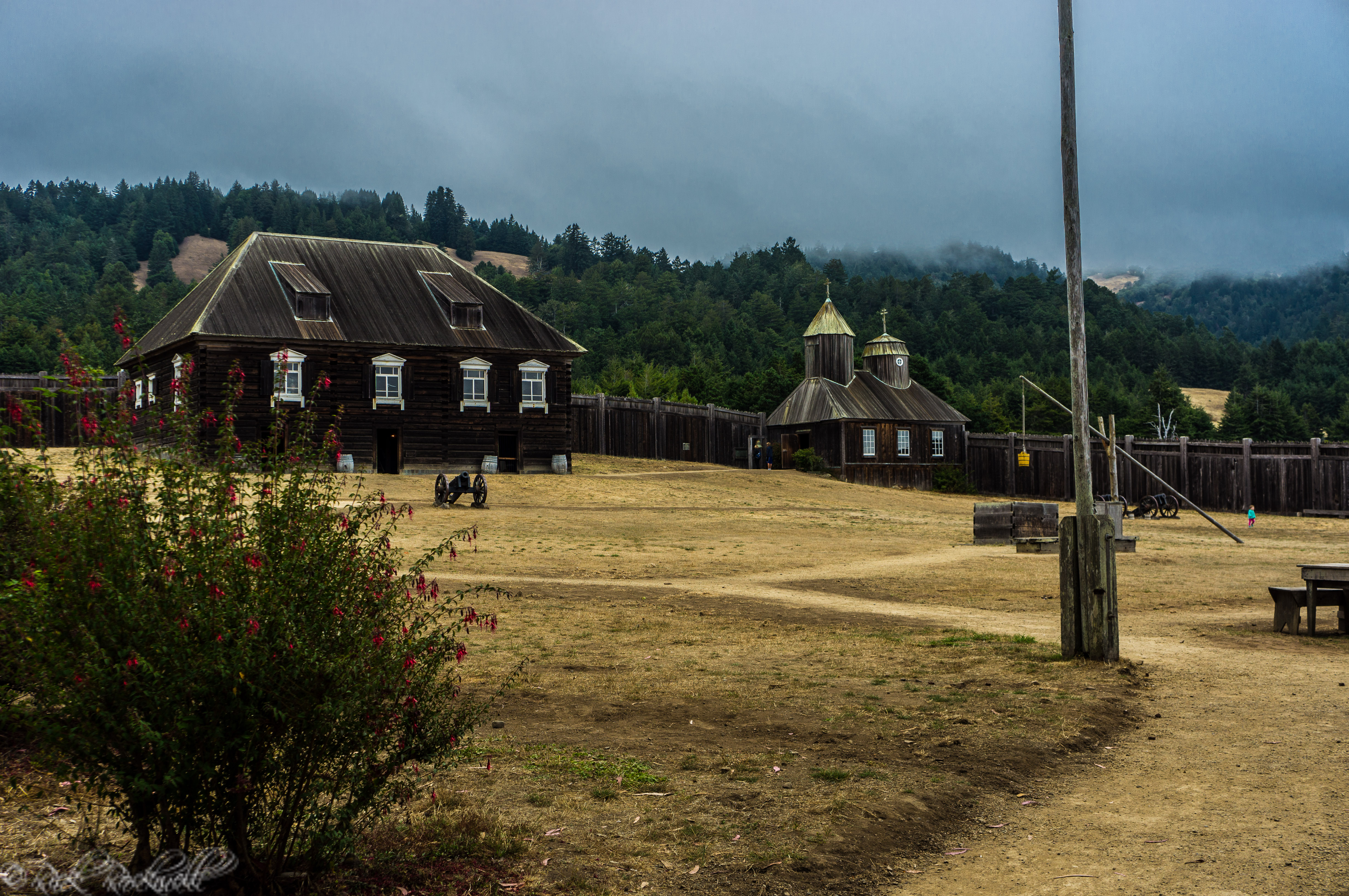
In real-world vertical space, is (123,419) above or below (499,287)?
below

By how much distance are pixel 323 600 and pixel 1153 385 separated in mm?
101143

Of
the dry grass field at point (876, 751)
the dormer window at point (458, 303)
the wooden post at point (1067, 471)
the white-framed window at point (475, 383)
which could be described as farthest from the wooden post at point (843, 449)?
the dry grass field at point (876, 751)

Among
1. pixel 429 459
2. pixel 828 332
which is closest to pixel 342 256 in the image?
pixel 429 459

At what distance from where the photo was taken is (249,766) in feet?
13.9

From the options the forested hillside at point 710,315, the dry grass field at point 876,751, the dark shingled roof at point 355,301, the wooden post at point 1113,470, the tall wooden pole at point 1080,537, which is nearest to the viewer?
the dry grass field at point 876,751

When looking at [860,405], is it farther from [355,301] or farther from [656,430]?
[355,301]

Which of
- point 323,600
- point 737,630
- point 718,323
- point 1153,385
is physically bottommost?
point 737,630

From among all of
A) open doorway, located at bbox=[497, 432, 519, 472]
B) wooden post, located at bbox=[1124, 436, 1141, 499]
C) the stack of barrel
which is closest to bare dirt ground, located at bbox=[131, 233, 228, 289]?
open doorway, located at bbox=[497, 432, 519, 472]

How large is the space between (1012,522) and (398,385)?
2333 cm

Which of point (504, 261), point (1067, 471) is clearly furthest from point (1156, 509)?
point (504, 261)

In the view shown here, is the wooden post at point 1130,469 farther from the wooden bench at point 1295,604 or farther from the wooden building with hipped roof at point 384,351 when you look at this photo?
the wooden bench at point 1295,604

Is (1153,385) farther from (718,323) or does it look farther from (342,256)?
A: (342,256)

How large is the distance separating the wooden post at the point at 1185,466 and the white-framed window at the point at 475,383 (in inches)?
1068

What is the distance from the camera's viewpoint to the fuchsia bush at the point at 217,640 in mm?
3947
